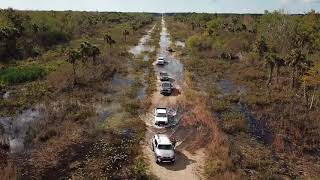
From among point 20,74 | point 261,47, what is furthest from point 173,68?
point 20,74

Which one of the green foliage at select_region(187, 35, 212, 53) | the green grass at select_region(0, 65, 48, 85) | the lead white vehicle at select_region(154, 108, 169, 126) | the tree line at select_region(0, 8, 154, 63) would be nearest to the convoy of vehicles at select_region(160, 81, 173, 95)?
the lead white vehicle at select_region(154, 108, 169, 126)

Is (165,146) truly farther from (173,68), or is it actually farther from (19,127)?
(173,68)

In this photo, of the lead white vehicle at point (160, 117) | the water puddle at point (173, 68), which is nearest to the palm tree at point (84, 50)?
the water puddle at point (173, 68)

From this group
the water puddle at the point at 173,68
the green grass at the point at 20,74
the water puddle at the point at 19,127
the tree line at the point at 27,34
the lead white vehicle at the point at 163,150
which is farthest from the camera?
the tree line at the point at 27,34

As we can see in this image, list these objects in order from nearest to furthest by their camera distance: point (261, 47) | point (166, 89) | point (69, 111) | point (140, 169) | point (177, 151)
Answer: point (140, 169) < point (177, 151) < point (69, 111) < point (166, 89) < point (261, 47)

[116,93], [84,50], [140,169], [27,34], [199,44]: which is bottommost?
[116,93]

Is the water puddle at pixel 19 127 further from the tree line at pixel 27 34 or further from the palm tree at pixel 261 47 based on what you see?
the palm tree at pixel 261 47

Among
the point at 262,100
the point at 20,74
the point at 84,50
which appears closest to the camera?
the point at 262,100
